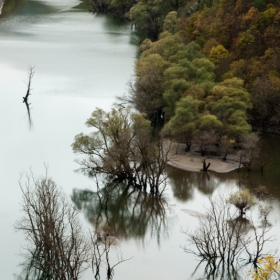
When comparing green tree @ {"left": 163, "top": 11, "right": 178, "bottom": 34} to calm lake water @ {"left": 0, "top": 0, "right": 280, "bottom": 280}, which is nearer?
calm lake water @ {"left": 0, "top": 0, "right": 280, "bottom": 280}

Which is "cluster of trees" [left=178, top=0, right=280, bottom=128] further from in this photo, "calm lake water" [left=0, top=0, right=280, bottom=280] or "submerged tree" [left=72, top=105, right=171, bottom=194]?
"submerged tree" [left=72, top=105, right=171, bottom=194]

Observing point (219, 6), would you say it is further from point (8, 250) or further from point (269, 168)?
point (8, 250)

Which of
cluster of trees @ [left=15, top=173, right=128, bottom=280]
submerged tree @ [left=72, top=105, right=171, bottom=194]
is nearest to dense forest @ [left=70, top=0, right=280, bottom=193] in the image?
submerged tree @ [left=72, top=105, right=171, bottom=194]

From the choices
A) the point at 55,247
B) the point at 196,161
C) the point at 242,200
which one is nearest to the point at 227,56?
the point at 196,161

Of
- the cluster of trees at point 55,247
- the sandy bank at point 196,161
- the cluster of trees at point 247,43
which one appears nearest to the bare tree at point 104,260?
the cluster of trees at point 55,247

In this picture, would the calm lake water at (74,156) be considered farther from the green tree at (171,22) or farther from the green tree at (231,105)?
the green tree at (171,22)

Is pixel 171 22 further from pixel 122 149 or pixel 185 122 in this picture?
pixel 122 149
